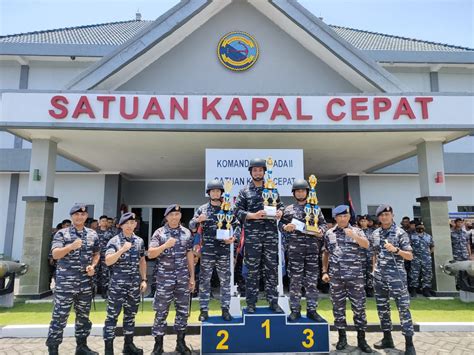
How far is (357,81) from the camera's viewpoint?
8.84 metres

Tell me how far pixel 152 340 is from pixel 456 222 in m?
8.80

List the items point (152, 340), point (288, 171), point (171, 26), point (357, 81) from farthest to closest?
point (357, 81) < point (171, 26) < point (288, 171) < point (152, 340)

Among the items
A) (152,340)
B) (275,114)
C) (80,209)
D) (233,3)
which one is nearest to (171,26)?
(233,3)

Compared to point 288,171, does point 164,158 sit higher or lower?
higher

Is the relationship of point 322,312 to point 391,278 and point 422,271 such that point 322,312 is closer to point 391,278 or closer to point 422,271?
point 391,278

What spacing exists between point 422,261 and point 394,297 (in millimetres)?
4027

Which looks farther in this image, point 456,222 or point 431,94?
point 456,222

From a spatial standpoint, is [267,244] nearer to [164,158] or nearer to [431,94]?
[431,94]

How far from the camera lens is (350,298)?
465cm

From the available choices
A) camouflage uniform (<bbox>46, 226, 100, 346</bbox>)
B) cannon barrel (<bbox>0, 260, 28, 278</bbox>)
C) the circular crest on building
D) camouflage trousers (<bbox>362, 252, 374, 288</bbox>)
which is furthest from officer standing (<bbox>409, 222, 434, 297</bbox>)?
cannon barrel (<bbox>0, 260, 28, 278</bbox>)

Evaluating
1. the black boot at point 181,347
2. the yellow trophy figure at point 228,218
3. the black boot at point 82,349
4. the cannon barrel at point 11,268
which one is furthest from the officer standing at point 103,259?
the yellow trophy figure at point 228,218

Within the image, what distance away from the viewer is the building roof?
616 inches

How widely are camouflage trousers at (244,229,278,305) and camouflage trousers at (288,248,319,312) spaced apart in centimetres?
25

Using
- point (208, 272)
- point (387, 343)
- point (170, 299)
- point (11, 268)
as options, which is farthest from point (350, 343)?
point (11, 268)
